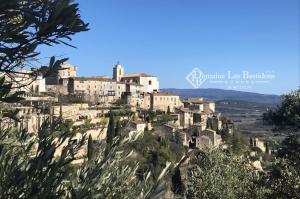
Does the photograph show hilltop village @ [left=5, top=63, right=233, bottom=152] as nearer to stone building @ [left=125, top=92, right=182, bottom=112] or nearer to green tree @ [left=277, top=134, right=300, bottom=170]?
stone building @ [left=125, top=92, right=182, bottom=112]

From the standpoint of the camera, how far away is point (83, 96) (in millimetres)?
74938

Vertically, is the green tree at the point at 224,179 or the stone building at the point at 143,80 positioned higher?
the stone building at the point at 143,80

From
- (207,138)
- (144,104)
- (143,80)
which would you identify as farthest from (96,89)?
(207,138)

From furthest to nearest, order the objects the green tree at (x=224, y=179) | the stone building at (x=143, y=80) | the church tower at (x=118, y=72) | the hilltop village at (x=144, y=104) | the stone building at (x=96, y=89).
Answer: 1. the church tower at (x=118, y=72)
2. the stone building at (x=143, y=80)
3. the stone building at (x=96, y=89)
4. the hilltop village at (x=144, y=104)
5. the green tree at (x=224, y=179)

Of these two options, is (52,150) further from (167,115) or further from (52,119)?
(167,115)

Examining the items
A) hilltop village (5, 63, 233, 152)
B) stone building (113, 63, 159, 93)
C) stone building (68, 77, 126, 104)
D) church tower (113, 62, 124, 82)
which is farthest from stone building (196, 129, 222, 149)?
church tower (113, 62, 124, 82)

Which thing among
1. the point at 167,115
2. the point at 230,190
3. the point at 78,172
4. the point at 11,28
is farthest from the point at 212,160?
the point at 167,115

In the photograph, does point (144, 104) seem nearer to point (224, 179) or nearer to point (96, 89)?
point (96, 89)

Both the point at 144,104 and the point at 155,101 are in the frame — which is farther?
the point at 155,101

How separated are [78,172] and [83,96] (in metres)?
71.4

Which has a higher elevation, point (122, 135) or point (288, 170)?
point (122, 135)

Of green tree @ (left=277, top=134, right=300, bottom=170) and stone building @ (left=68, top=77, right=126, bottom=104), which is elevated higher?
stone building @ (left=68, top=77, right=126, bottom=104)

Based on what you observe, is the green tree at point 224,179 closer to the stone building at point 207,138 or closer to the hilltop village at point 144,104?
the hilltop village at point 144,104

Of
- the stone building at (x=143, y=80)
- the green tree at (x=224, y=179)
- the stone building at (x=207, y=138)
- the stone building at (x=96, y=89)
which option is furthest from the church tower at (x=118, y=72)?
the green tree at (x=224, y=179)
